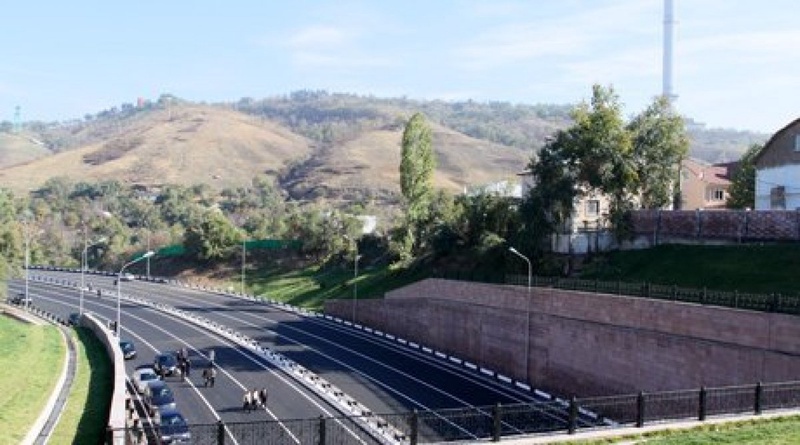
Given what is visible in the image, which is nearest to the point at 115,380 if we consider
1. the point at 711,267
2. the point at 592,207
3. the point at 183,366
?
the point at 183,366

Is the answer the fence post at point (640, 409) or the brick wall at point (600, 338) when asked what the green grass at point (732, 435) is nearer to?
the fence post at point (640, 409)

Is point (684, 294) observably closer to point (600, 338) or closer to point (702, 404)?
point (600, 338)

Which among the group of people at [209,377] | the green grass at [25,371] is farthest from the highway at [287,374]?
the green grass at [25,371]

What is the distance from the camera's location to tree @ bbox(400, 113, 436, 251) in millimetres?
74938

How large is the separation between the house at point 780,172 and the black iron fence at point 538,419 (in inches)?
833

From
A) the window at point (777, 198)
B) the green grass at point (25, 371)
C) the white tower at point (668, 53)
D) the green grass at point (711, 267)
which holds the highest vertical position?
the white tower at point (668, 53)

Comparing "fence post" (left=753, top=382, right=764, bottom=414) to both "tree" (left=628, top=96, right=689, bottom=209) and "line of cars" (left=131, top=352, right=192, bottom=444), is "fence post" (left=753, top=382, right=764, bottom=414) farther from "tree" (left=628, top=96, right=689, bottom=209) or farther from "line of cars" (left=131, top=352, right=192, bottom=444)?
"tree" (left=628, top=96, right=689, bottom=209)

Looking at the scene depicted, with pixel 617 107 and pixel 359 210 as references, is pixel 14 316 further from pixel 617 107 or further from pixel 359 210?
pixel 359 210

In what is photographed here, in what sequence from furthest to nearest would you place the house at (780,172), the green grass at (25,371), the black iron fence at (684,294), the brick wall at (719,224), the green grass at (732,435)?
the house at (780,172)
the brick wall at (719,224)
the black iron fence at (684,294)
the green grass at (25,371)
the green grass at (732,435)

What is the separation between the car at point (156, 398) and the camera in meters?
31.9

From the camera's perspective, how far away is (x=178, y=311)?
69.1 metres

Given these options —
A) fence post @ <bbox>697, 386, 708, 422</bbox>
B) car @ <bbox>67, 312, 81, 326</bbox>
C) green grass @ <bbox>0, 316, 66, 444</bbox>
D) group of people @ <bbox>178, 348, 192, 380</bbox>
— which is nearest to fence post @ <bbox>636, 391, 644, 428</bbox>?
fence post @ <bbox>697, 386, 708, 422</bbox>

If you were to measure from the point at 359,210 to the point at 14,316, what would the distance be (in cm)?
5820

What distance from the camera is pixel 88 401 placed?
1147 inches
